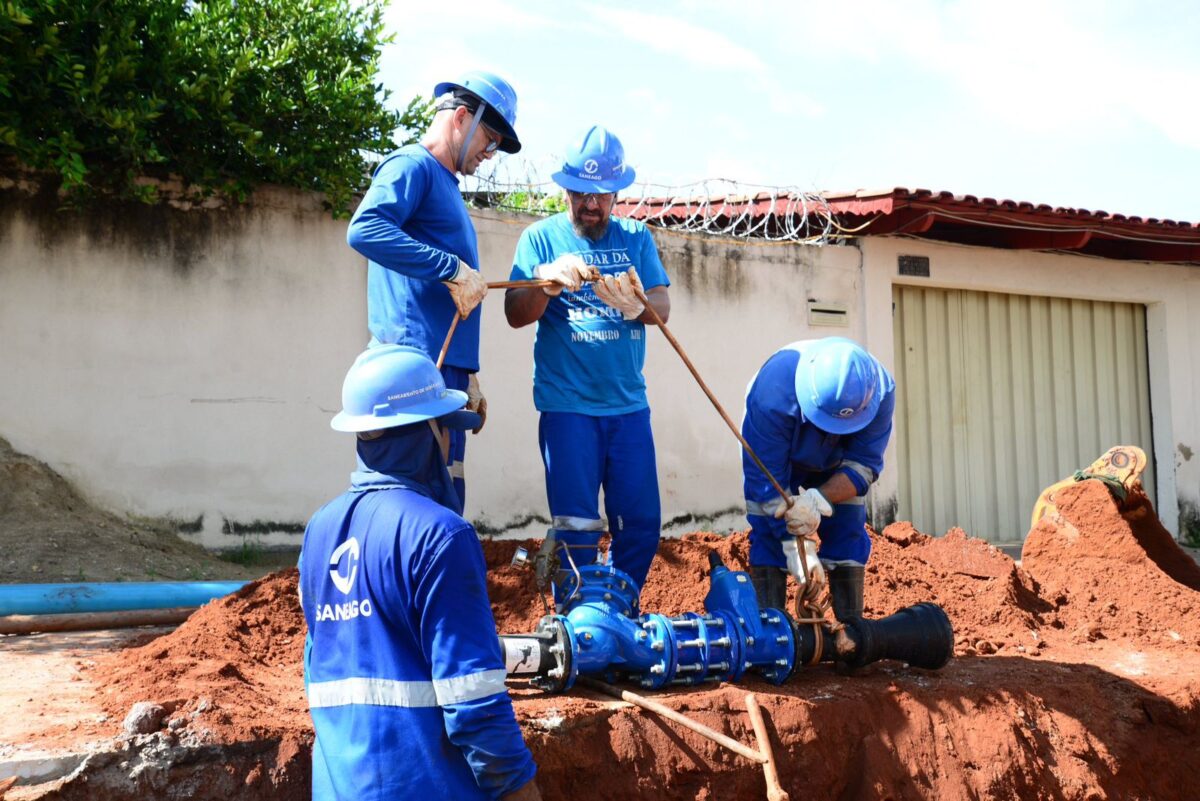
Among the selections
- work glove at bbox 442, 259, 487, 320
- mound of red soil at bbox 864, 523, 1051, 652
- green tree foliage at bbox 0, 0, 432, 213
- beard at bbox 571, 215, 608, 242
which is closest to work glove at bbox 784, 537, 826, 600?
mound of red soil at bbox 864, 523, 1051, 652

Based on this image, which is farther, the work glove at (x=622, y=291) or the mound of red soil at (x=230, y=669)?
the work glove at (x=622, y=291)

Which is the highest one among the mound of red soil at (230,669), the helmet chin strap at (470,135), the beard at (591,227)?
the helmet chin strap at (470,135)

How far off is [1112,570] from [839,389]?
3.29 m

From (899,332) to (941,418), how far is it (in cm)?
89

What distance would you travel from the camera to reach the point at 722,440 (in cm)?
903

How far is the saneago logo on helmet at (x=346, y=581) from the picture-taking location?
2.73 m

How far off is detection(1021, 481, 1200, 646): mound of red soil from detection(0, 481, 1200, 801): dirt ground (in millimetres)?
31

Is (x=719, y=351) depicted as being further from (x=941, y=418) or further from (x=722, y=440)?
(x=941, y=418)

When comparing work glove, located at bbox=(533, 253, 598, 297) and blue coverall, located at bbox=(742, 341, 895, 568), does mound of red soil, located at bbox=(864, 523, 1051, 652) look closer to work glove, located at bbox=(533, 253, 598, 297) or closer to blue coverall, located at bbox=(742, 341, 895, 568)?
blue coverall, located at bbox=(742, 341, 895, 568)

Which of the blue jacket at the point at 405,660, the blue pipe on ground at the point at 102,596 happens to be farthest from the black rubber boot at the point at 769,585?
the blue jacket at the point at 405,660

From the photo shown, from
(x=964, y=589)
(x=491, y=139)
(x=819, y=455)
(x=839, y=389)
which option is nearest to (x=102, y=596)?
(x=491, y=139)

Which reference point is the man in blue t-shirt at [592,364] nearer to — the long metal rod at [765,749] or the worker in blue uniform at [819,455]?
the worker in blue uniform at [819,455]

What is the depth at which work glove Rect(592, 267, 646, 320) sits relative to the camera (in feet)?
15.1

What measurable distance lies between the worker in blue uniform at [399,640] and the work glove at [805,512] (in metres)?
2.16
